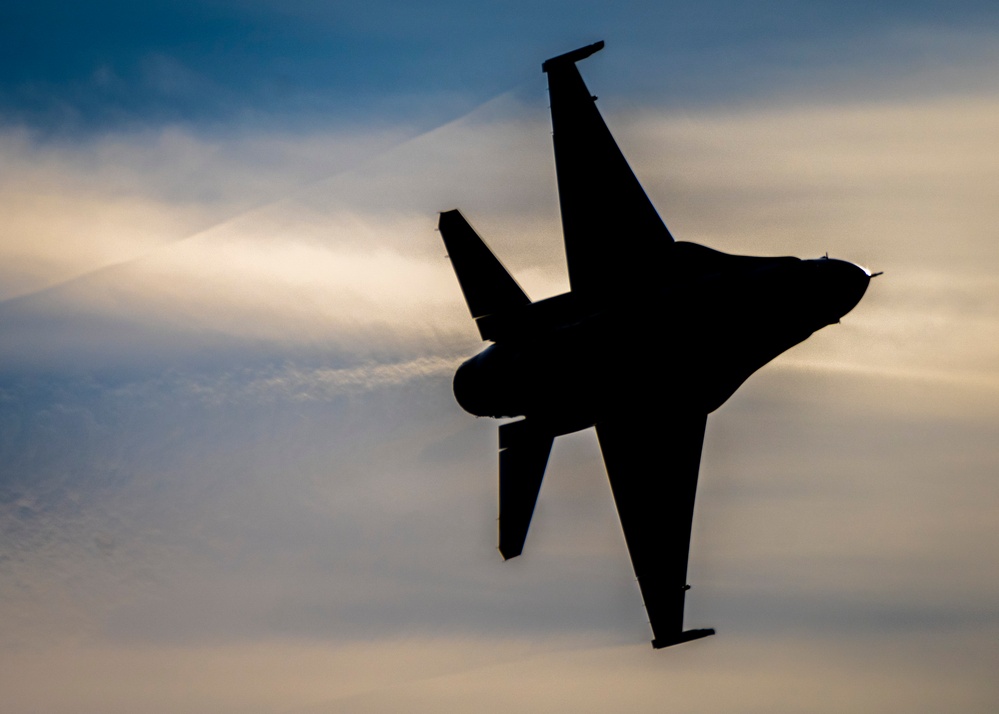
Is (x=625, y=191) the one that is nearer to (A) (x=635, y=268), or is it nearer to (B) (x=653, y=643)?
(A) (x=635, y=268)

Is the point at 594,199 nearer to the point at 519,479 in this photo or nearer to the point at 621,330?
the point at 621,330

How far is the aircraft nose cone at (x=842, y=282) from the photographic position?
4134 centimetres

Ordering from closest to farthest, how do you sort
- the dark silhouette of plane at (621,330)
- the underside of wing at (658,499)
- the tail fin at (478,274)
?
1. the dark silhouette of plane at (621,330)
2. the tail fin at (478,274)
3. the underside of wing at (658,499)

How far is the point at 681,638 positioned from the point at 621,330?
43.0 ft

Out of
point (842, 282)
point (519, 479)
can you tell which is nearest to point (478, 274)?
point (519, 479)

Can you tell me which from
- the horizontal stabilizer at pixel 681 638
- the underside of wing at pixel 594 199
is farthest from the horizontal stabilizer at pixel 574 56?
the horizontal stabilizer at pixel 681 638

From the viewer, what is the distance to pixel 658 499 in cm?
4881

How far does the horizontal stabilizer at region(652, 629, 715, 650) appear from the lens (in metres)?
48.2

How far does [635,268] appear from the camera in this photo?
43.9m

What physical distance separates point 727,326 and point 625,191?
20.5ft

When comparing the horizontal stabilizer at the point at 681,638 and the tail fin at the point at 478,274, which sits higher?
the tail fin at the point at 478,274

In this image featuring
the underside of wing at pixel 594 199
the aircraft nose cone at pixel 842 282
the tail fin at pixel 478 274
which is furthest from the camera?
the tail fin at pixel 478 274

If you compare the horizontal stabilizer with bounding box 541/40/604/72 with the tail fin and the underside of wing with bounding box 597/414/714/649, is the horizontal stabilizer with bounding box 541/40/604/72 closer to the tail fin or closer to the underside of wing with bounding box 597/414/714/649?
the tail fin

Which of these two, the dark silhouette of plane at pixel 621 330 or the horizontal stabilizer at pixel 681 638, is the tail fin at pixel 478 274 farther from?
the horizontal stabilizer at pixel 681 638
